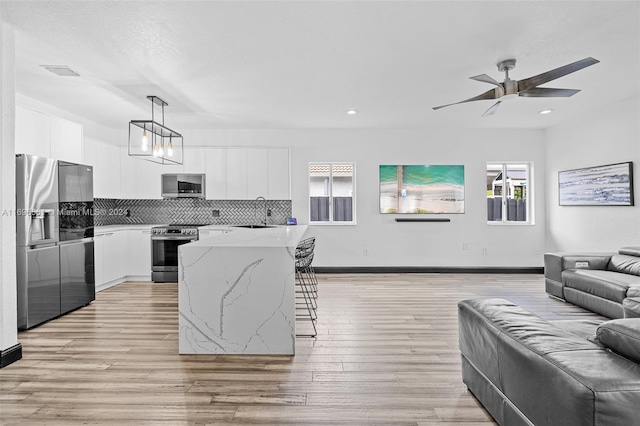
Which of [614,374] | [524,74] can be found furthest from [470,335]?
[524,74]

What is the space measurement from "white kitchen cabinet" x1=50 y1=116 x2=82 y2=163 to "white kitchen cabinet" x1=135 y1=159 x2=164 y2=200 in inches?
67.8

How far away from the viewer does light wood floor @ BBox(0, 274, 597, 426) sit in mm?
2129

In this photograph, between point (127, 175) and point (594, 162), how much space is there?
24.1 ft

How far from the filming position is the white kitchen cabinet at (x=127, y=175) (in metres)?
6.28

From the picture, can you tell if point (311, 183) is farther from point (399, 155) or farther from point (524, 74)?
point (524, 74)

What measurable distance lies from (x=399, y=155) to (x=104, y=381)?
554 centimetres

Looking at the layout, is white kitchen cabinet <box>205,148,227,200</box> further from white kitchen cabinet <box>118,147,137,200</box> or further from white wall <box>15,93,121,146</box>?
white wall <box>15,93,121,146</box>

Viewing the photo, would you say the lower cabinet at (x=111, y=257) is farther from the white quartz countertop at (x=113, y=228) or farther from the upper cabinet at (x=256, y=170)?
the upper cabinet at (x=256, y=170)

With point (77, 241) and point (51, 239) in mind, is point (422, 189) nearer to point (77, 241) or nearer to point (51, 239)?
point (77, 241)

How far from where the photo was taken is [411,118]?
5.82 meters

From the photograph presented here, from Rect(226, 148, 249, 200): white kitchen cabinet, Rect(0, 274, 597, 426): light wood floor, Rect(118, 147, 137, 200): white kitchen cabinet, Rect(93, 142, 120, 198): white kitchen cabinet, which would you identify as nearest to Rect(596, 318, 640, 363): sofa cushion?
Rect(0, 274, 597, 426): light wood floor

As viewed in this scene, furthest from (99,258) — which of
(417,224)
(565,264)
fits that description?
(565,264)

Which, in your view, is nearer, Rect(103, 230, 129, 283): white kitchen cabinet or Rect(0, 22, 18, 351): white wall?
Rect(0, 22, 18, 351): white wall

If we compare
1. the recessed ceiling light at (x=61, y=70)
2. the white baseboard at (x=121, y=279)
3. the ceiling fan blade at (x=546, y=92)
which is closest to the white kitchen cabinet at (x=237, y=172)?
the white baseboard at (x=121, y=279)
